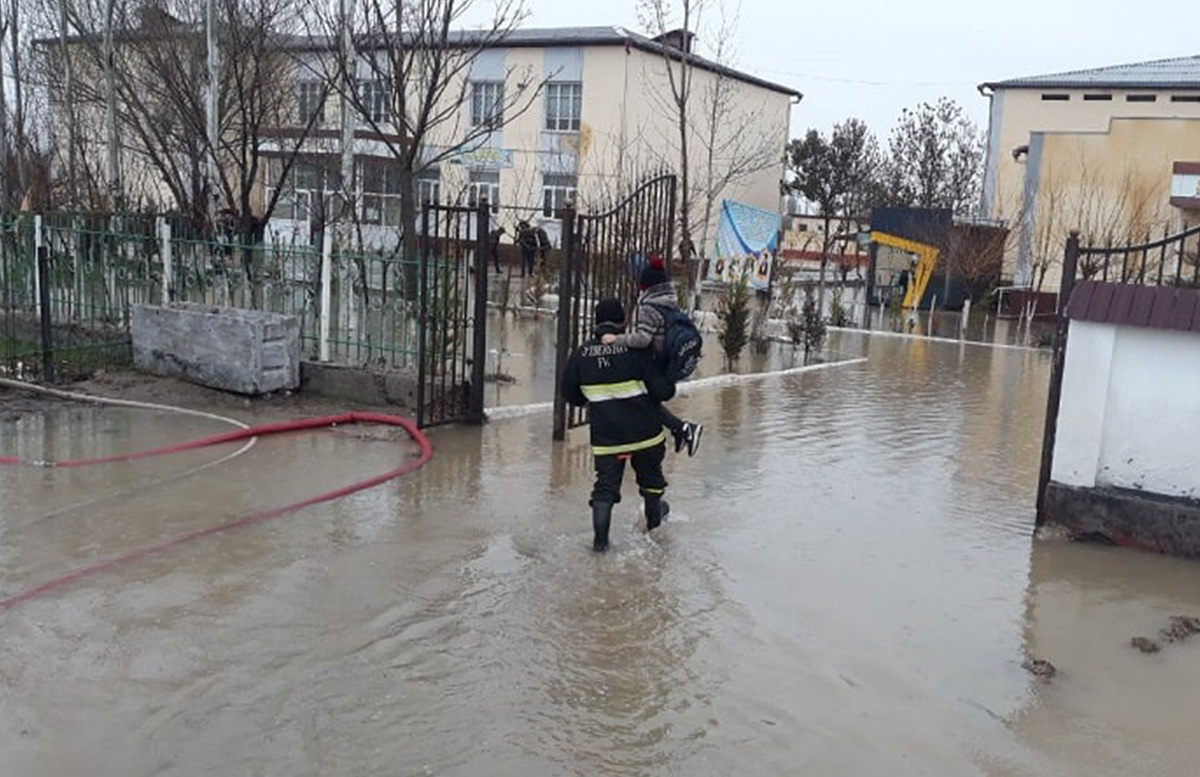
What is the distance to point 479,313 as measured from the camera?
9164mm

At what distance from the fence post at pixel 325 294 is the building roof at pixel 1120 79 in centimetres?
3175

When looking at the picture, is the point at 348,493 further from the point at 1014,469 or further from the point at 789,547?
the point at 1014,469

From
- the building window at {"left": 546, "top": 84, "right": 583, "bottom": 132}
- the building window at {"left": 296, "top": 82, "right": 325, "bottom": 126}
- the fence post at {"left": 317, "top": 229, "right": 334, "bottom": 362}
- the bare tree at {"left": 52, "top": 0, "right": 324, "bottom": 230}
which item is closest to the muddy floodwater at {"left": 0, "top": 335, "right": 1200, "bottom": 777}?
the fence post at {"left": 317, "top": 229, "right": 334, "bottom": 362}

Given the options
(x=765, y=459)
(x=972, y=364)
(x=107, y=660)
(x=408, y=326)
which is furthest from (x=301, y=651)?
(x=972, y=364)

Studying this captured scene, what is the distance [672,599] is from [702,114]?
110 ft

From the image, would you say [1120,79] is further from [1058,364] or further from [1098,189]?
[1058,364]

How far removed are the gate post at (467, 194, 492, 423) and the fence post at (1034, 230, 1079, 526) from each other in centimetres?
436

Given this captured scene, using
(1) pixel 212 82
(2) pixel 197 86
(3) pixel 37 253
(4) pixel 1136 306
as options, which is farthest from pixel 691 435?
(2) pixel 197 86

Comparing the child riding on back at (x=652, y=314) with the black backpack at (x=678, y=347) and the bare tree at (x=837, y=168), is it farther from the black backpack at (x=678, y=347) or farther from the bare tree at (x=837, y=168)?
the bare tree at (x=837, y=168)

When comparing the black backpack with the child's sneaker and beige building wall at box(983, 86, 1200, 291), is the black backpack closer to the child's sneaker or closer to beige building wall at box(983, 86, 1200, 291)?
the child's sneaker

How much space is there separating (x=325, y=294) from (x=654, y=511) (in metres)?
5.14

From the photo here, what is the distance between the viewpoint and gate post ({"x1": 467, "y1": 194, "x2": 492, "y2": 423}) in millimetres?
8789

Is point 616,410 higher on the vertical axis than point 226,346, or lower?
higher

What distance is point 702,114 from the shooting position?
37219 millimetres
